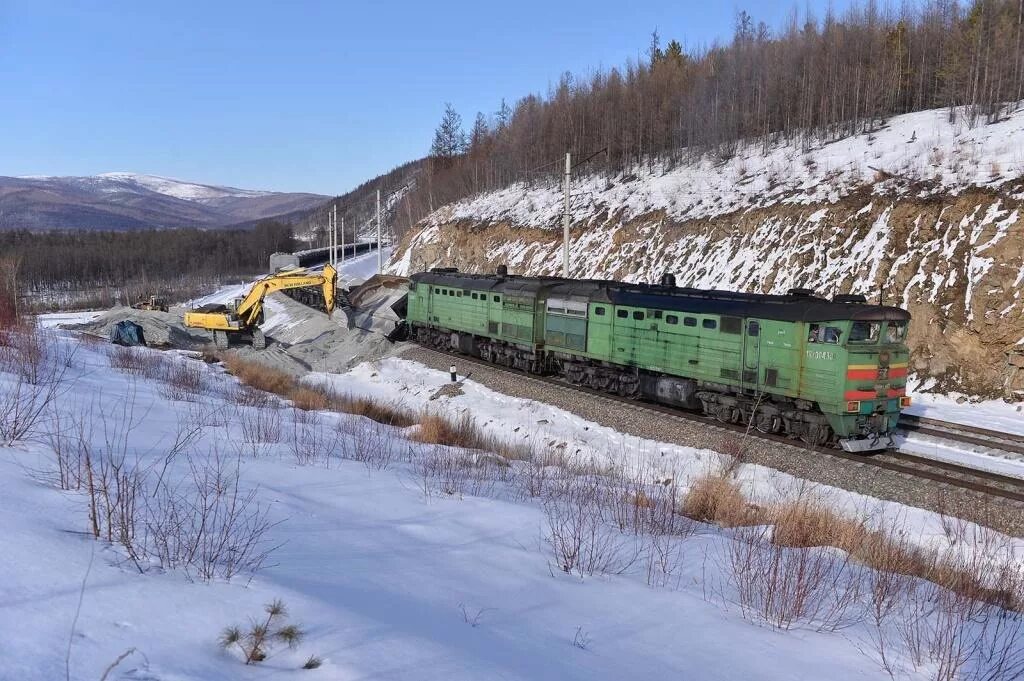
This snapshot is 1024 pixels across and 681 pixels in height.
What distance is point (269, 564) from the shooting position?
453 centimetres

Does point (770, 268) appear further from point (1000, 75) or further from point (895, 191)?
point (1000, 75)

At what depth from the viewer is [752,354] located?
16.2 metres

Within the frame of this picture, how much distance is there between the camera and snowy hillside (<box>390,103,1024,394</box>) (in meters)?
21.9

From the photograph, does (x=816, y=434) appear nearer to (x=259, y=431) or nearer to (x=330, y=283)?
(x=259, y=431)

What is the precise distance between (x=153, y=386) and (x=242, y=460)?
683cm

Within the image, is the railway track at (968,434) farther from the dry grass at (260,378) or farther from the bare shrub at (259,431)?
the dry grass at (260,378)

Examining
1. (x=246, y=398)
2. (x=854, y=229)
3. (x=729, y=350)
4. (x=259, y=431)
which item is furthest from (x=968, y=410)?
(x=246, y=398)

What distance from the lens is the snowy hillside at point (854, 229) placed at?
2188cm

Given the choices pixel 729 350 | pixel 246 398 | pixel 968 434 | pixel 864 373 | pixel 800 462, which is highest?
pixel 729 350

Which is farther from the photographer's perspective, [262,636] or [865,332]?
[865,332]

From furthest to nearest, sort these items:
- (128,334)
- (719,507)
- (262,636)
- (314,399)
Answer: (128,334)
(314,399)
(719,507)
(262,636)

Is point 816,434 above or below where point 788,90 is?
below

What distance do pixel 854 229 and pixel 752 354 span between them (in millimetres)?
16042

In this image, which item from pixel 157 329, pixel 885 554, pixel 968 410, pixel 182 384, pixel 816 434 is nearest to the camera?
pixel 885 554
